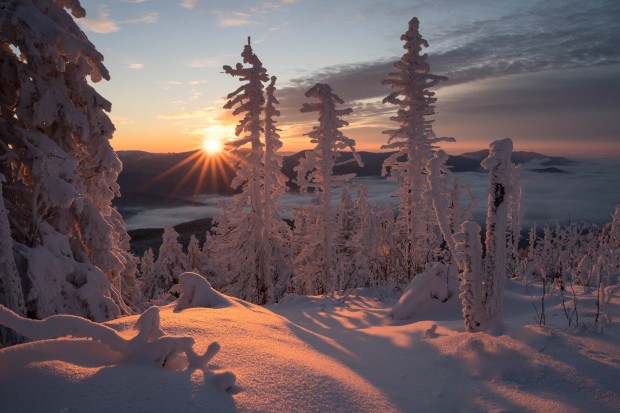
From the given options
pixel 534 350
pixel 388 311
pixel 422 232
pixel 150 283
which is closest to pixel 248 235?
pixel 422 232

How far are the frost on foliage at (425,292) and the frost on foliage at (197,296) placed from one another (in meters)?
3.57

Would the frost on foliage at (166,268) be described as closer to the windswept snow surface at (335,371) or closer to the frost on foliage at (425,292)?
the frost on foliage at (425,292)

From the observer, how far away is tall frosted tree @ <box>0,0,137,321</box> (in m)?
6.43

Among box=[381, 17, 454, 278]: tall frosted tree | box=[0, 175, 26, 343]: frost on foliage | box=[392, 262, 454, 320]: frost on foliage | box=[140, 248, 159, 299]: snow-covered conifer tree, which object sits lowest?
box=[140, 248, 159, 299]: snow-covered conifer tree

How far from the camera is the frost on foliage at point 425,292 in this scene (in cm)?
775

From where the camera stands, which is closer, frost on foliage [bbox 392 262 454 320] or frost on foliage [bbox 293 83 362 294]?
frost on foliage [bbox 392 262 454 320]

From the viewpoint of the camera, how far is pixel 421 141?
18359 millimetres

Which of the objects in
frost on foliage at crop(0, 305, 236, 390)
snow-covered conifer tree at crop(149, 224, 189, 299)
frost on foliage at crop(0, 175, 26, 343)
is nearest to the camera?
frost on foliage at crop(0, 305, 236, 390)

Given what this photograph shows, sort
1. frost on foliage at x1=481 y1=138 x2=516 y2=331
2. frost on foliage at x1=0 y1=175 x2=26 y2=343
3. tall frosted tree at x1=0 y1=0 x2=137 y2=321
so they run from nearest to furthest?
frost on foliage at x1=481 y1=138 x2=516 y2=331 < frost on foliage at x1=0 y1=175 x2=26 y2=343 < tall frosted tree at x1=0 y1=0 x2=137 y2=321

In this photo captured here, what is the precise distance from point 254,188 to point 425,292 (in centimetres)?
1142

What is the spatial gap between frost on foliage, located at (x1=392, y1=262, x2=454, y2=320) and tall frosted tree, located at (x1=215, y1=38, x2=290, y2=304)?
1089 centimetres

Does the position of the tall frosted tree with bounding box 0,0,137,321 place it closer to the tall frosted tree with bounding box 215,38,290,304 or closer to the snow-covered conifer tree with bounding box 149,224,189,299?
the tall frosted tree with bounding box 215,38,290,304

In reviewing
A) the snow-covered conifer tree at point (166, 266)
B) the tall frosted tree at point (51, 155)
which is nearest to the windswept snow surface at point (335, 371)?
the tall frosted tree at point (51, 155)

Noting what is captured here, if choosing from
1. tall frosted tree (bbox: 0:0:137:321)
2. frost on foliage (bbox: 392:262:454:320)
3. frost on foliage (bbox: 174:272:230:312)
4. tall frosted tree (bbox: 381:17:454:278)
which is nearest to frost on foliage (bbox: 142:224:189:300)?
tall frosted tree (bbox: 381:17:454:278)
